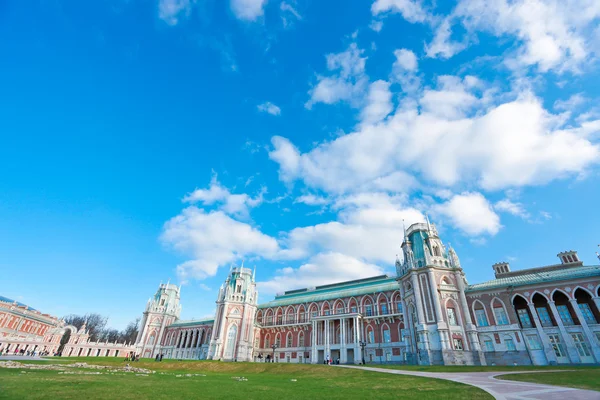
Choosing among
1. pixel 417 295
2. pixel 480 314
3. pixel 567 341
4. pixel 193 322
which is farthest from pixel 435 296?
pixel 193 322

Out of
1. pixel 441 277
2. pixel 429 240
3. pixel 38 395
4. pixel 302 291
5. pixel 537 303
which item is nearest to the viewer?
pixel 38 395

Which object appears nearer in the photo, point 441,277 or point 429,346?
point 429,346

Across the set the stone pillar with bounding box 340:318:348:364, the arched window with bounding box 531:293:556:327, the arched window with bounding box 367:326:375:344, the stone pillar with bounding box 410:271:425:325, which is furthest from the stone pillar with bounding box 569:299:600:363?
the stone pillar with bounding box 340:318:348:364

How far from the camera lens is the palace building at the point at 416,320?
36.3 meters

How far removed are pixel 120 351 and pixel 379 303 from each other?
224ft

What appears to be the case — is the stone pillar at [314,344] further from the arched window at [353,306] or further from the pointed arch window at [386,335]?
the pointed arch window at [386,335]

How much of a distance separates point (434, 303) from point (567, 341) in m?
15.1

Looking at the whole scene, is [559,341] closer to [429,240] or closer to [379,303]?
[429,240]

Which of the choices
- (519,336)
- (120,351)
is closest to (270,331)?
(120,351)

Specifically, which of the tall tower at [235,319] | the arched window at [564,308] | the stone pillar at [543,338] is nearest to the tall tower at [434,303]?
the stone pillar at [543,338]

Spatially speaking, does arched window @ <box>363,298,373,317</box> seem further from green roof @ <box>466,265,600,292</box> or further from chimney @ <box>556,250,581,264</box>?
chimney @ <box>556,250,581,264</box>

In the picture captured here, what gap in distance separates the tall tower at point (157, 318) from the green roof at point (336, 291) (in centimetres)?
2861

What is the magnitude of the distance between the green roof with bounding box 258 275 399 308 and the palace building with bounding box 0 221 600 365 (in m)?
0.27

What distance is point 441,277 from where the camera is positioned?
42000 millimetres
